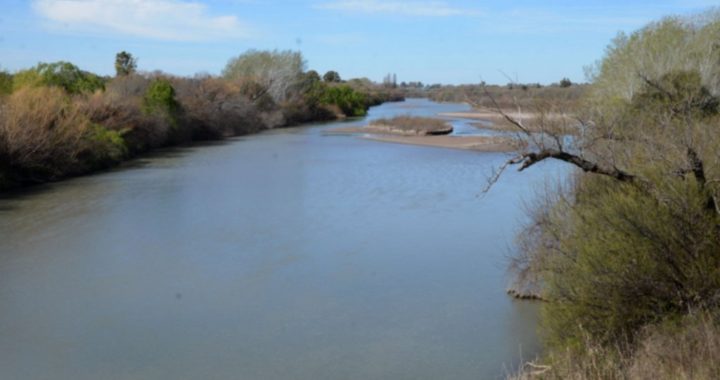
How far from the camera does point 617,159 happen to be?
8578mm

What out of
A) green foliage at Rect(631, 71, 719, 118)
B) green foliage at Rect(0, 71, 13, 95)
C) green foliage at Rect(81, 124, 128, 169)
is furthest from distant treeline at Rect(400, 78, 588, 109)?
green foliage at Rect(0, 71, 13, 95)

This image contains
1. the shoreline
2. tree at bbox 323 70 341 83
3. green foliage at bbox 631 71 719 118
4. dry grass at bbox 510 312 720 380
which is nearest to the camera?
dry grass at bbox 510 312 720 380

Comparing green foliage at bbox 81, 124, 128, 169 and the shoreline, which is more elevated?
green foliage at bbox 81, 124, 128, 169

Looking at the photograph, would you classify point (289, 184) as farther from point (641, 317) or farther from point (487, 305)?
point (641, 317)

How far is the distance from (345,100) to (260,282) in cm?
5481

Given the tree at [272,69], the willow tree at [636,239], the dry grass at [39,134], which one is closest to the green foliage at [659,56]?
the willow tree at [636,239]

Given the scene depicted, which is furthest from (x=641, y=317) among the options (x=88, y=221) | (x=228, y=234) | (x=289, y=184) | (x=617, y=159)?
(x=289, y=184)

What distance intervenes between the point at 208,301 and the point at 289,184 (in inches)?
427

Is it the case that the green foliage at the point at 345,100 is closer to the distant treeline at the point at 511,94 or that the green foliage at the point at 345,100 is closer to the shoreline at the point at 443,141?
the distant treeline at the point at 511,94

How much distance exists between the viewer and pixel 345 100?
65.2 meters

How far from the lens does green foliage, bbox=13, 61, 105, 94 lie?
27.2 m

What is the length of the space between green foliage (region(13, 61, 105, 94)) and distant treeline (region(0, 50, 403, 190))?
44mm

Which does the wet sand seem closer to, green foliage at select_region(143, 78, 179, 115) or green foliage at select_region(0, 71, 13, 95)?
green foliage at select_region(143, 78, 179, 115)

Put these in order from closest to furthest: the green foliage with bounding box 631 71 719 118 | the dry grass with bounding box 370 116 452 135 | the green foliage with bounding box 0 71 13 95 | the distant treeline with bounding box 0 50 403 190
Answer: the green foliage with bounding box 631 71 719 118 < the distant treeline with bounding box 0 50 403 190 < the green foliage with bounding box 0 71 13 95 < the dry grass with bounding box 370 116 452 135
